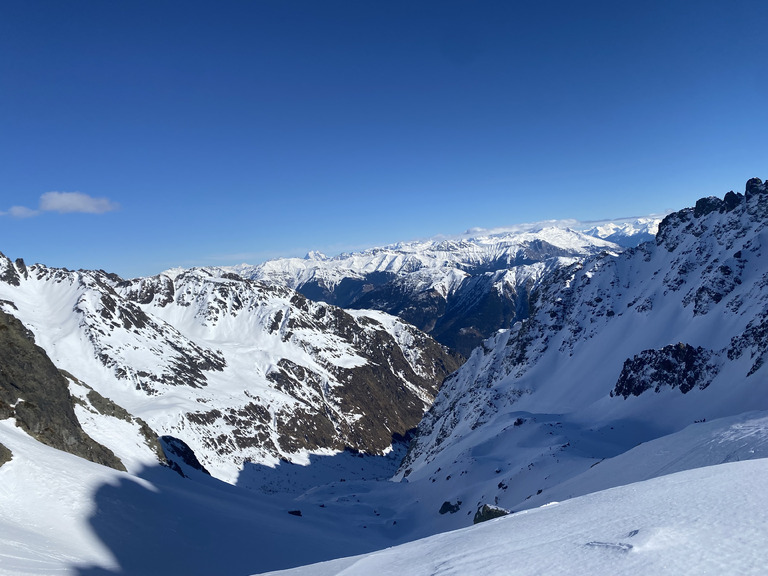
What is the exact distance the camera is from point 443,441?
12056 centimetres

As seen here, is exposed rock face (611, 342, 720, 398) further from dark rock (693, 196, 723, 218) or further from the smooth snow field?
dark rock (693, 196, 723, 218)

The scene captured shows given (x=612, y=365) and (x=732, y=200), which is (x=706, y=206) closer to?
(x=732, y=200)

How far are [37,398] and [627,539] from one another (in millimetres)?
39776

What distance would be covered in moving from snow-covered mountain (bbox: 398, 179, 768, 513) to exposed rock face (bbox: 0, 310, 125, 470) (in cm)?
3658

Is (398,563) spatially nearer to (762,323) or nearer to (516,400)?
(762,323)

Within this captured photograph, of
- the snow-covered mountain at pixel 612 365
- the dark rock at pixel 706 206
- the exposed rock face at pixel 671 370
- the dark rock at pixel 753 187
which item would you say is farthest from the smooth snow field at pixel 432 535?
the dark rock at pixel 706 206

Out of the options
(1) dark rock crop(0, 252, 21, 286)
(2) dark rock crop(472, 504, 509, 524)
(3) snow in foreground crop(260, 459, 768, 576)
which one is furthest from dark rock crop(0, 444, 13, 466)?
(1) dark rock crop(0, 252, 21, 286)

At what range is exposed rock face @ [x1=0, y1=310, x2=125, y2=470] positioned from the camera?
31.2m

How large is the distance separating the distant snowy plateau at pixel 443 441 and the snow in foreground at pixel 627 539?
0.24 feet

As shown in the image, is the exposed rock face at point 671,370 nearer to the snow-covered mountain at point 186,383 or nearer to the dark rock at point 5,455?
the dark rock at point 5,455

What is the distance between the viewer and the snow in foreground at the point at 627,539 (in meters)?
8.16

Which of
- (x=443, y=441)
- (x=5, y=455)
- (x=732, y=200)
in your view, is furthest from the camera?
(x=443, y=441)

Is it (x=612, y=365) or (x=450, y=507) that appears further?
(x=612, y=365)

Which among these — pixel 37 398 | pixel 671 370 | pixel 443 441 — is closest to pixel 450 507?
pixel 671 370
